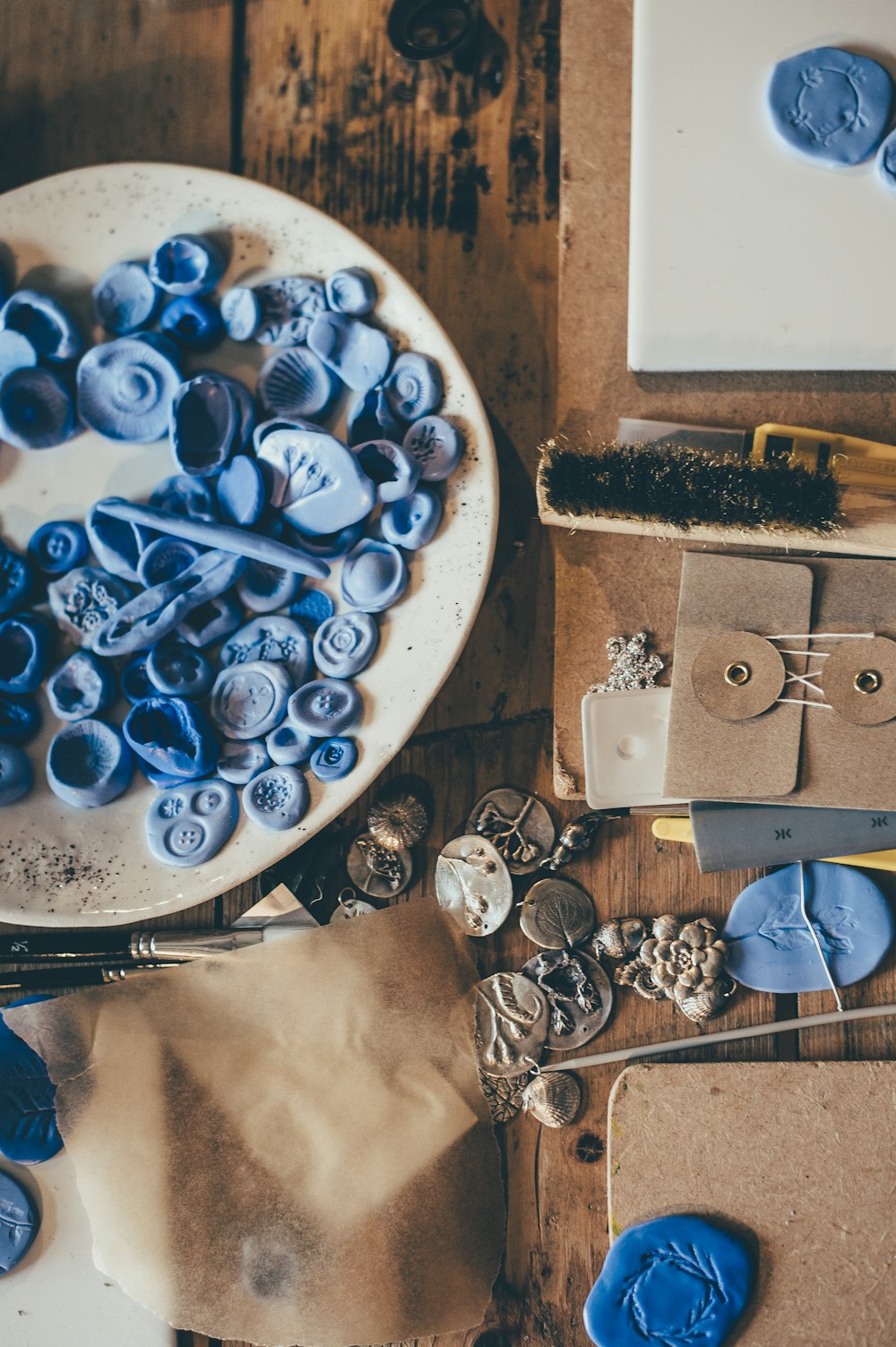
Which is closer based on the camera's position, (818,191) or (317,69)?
(818,191)

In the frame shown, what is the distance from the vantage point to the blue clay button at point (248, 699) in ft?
1.93

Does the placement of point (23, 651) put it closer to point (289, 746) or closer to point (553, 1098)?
point (289, 746)

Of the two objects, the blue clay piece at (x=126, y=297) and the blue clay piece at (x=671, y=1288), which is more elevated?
the blue clay piece at (x=126, y=297)

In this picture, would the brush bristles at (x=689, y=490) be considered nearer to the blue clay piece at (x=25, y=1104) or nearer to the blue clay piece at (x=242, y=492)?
the blue clay piece at (x=242, y=492)

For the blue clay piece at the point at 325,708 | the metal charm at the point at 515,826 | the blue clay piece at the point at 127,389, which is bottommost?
the metal charm at the point at 515,826

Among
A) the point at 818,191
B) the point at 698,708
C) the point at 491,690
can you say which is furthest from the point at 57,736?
the point at 818,191

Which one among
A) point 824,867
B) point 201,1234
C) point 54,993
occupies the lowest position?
point 201,1234

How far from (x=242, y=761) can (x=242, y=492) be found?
0.16 meters

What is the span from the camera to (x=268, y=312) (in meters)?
0.61

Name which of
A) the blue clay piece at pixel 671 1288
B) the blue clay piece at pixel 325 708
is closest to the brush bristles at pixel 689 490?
the blue clay piece at pixel 325 708

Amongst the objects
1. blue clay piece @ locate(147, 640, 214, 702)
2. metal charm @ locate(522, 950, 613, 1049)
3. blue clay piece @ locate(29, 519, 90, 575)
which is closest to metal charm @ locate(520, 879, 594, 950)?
metal charm @ locate(522, 950, 613, 1049)

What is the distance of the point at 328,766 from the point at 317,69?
0.48 meters

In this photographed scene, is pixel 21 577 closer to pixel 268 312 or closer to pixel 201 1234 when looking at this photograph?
pixel 268 312

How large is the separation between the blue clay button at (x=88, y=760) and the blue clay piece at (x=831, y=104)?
0.54m
